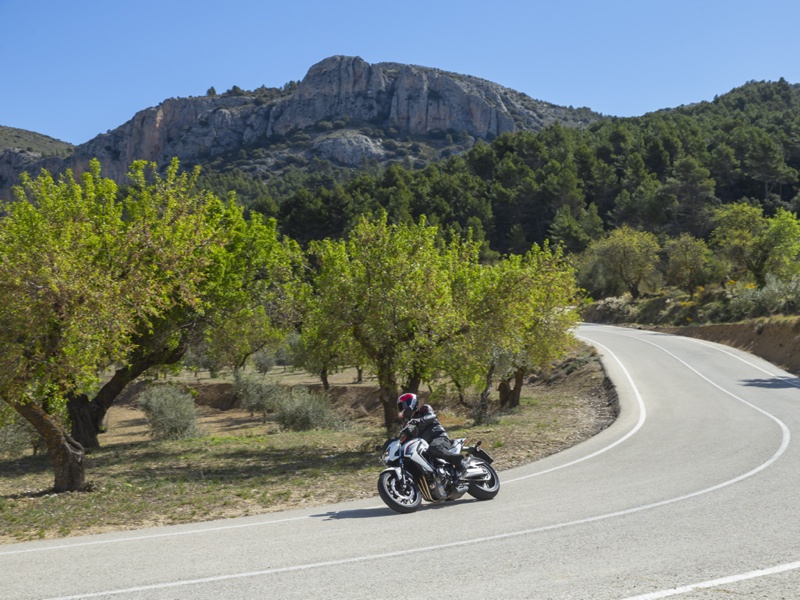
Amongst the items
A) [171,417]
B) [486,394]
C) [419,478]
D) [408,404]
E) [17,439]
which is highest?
[408,404]

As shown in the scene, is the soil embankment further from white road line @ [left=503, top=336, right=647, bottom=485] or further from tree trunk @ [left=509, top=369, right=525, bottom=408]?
tree trunk @ [left=509, top=369, right=525, bottom=408]

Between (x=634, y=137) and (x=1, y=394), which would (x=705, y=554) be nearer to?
(x=1, y=394)

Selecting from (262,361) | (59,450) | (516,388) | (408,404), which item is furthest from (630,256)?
(59,450)

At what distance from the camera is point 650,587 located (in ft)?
19.5

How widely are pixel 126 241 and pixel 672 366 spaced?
2766 centimetres

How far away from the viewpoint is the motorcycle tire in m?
10.9

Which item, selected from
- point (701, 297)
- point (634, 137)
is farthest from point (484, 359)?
point (634, 137)

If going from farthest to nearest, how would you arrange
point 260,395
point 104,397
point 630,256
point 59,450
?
1. point 630,256
2. point 260,395
3. point 104,397
4. point 59,450

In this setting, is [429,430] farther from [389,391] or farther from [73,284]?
[389,391]

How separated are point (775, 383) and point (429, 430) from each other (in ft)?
72.9

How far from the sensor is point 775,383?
27906 millimetres

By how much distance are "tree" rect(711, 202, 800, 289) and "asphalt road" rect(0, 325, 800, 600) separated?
44116 mm

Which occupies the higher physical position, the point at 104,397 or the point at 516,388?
the point at 104,397

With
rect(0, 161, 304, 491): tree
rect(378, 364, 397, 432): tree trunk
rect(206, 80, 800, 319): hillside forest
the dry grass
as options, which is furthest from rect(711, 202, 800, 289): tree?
rect(0, 161, 304, 491): tree
